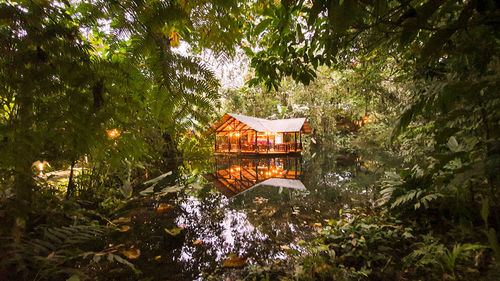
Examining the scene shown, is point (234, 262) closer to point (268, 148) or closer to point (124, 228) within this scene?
point (124, 228)

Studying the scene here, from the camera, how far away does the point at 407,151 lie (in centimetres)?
487

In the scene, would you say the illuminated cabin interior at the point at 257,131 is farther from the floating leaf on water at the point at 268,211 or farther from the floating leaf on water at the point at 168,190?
the floating leaf on water at the point at 268,211

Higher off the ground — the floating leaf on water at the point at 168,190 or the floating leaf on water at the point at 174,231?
the floating leaf on water at the point at 168,190

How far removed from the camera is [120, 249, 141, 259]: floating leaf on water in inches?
92.6

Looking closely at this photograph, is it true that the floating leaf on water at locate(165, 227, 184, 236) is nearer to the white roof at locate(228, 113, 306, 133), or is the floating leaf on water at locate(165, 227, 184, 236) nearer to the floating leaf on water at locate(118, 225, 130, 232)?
the floating leaf on water at locate(118, 225, 130, 232)

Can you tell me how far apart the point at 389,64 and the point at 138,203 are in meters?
8.30

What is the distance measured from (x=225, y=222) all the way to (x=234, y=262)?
1.21 m

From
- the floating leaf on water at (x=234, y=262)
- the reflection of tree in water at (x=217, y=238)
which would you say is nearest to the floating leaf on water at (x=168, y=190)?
the reflection of tree in water at (x=217, y=238)

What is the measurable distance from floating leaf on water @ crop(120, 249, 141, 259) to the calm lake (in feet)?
0.19

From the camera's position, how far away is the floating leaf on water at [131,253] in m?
2.35

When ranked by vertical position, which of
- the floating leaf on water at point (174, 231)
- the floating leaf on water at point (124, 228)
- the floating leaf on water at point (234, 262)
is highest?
the floating leaf on water at point (124, 228)

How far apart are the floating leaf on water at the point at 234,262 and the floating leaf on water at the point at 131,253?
105 cm

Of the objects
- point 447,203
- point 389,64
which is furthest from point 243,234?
point 389,64

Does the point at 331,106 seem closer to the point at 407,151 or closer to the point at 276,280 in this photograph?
the point at 407,151
